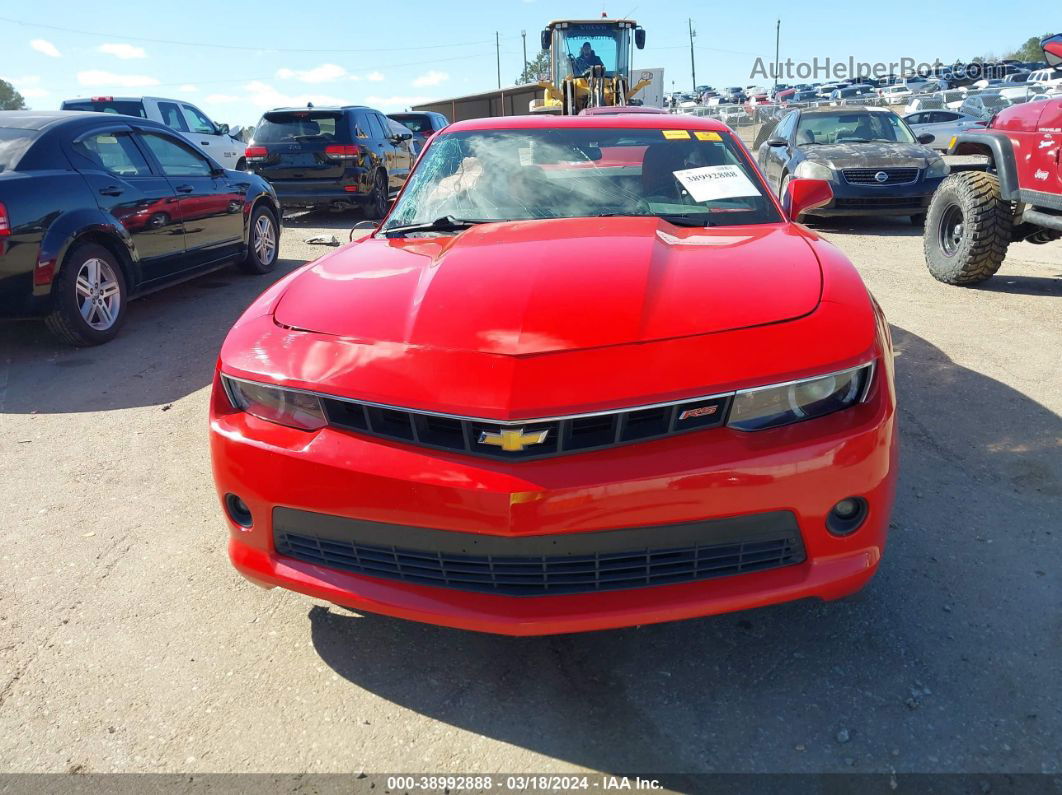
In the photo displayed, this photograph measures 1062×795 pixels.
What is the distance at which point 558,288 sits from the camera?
7.43 ft

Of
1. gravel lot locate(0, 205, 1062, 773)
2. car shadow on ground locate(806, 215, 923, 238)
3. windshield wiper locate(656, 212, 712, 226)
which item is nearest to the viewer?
gravel lot locate(0, 205, 1062, 773)

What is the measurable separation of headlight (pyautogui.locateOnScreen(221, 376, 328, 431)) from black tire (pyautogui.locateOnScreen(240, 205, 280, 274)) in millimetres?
5902

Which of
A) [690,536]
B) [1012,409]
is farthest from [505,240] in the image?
[1012,409]

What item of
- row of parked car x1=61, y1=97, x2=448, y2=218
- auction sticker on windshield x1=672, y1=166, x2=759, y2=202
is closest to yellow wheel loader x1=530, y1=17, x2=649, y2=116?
row of parked car x1=61, y1=97, x2=448, y2=218

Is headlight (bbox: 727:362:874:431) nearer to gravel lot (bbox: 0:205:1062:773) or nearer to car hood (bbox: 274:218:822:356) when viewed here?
A: car hood (bbox: 274:218:822:356)

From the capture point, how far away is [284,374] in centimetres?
208

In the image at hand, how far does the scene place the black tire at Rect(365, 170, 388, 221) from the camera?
11.4 meters

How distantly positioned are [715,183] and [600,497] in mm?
1870

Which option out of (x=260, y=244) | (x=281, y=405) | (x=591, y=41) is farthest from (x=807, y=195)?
(x=591, y=41)

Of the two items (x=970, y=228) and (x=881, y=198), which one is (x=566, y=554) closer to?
(x=970, y=228)

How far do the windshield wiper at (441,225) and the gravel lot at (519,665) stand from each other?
1.37 metres

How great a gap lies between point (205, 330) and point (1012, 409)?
5327 millimetres

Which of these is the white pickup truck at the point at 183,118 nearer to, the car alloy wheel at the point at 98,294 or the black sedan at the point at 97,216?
the black sedan at the point at 97,216

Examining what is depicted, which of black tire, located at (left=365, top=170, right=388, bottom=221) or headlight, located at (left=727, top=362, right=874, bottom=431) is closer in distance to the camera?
headlight, located at (left=727, top=362, right=874, bottom=431)
